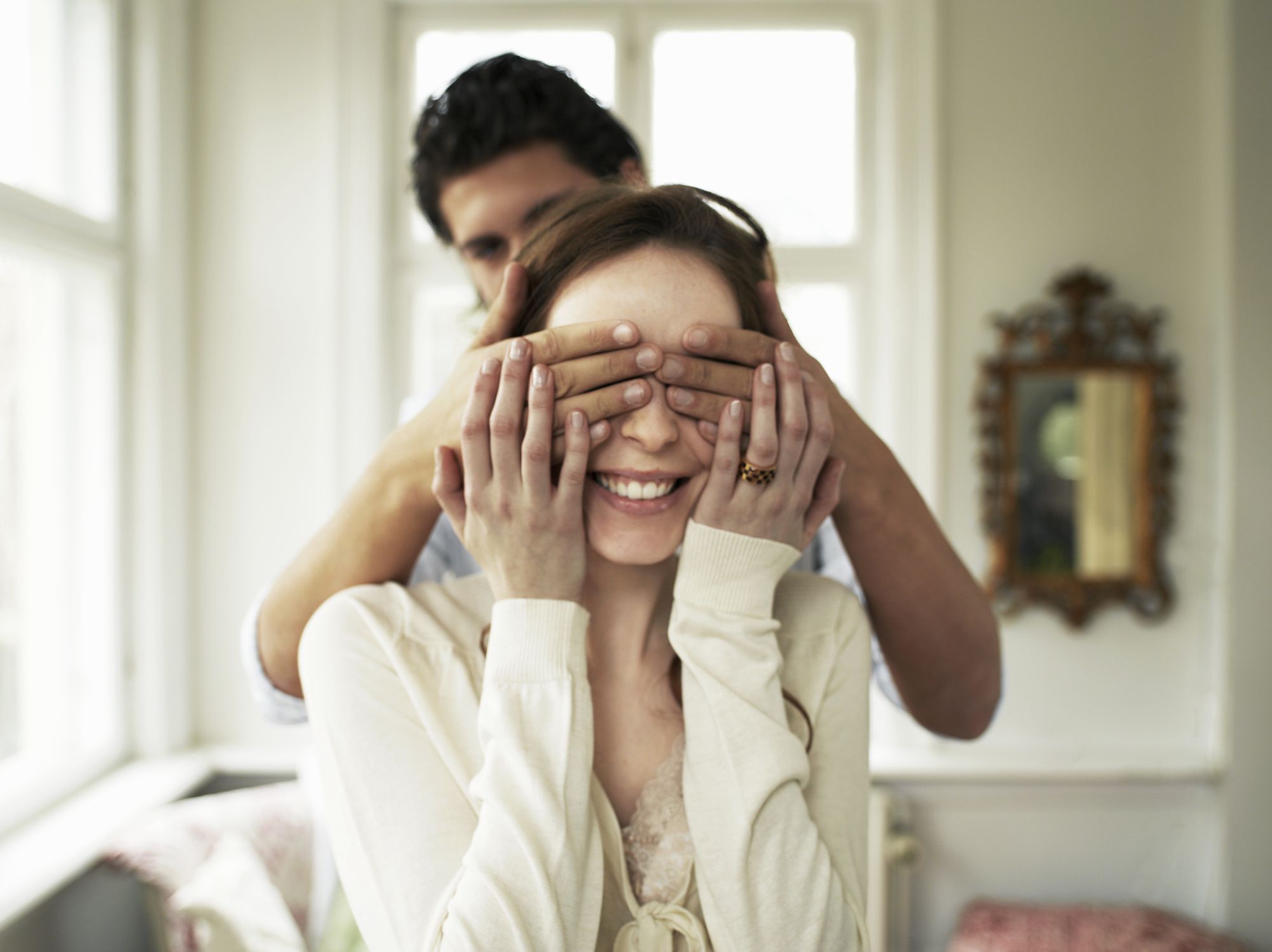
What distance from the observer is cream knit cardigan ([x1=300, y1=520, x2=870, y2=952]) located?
767mm

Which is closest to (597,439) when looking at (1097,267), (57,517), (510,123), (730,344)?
(730,344)

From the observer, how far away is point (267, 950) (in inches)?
67.3

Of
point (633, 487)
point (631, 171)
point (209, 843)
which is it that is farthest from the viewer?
point (209, 843)

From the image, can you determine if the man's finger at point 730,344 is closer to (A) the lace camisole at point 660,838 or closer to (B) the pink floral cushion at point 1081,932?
(A) the lace camisole at point 660,838

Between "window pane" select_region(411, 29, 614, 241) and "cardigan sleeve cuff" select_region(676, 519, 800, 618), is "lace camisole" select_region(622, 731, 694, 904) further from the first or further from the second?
"window pane" select_region(411, 29, 614, 241)

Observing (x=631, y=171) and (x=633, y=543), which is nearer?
(x=633, y=543)

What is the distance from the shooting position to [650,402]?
873mm

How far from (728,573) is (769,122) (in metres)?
2.42

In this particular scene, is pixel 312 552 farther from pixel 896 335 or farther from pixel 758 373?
pixel 896 335

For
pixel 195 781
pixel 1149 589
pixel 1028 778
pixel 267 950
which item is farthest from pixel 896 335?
pixel 195 781

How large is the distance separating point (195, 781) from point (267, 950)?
1082 millimetres

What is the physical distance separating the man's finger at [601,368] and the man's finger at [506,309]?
0.13 m

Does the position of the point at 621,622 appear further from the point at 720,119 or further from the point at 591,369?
the point at 720,119

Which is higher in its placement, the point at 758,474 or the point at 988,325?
the point at 988,325
